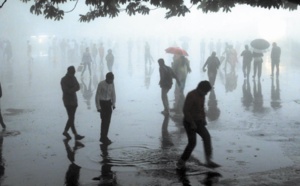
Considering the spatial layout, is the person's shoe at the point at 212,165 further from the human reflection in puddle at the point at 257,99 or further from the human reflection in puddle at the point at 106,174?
the human reflection in puddle at the point at 257,99

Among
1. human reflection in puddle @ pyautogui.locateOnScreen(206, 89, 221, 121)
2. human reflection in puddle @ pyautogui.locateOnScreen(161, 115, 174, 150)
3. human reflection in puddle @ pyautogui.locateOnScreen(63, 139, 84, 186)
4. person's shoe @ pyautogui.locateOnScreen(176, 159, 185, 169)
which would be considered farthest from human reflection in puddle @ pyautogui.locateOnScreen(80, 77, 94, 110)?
person's shoe @ pyautogui.locateOnScreen(176, 159, 185, 169)

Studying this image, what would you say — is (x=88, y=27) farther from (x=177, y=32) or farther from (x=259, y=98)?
(x=259, y=98)

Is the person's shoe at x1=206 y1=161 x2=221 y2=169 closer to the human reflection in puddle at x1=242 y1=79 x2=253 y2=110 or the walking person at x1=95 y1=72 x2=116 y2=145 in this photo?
the walking person at x1=95 y1=72 x2=116 y2=145

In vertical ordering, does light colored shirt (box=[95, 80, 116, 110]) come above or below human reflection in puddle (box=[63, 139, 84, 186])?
above

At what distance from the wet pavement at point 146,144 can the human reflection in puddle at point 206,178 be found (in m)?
0.01

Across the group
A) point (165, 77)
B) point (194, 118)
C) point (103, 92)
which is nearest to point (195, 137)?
point (194, 118)

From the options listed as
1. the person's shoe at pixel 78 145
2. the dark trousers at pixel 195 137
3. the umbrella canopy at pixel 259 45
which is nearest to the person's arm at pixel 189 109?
the dark trousers at pixel 195 137

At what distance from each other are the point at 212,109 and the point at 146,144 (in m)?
4.55

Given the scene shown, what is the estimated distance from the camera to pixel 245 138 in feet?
28.9

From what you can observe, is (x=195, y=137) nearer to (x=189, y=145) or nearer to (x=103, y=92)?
(x=189, y=145)

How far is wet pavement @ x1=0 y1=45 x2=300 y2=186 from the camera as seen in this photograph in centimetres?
633

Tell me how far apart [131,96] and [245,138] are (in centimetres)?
714

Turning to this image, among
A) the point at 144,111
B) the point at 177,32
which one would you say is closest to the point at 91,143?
the point at 144,111

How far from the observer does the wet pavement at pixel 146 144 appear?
6328mm
